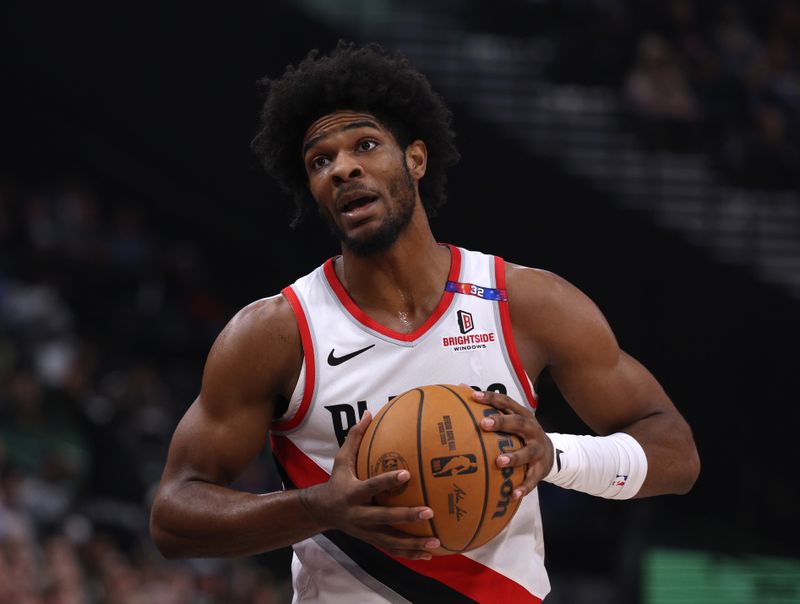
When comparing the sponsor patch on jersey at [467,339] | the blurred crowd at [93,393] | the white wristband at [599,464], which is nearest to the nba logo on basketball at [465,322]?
the sponsor patch on jersey at [467,339]

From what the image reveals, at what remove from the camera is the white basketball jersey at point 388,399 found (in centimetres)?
402

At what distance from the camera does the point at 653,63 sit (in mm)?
11883

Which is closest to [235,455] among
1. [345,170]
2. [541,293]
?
[345,170]

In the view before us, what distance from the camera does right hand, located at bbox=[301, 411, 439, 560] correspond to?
11.1ft

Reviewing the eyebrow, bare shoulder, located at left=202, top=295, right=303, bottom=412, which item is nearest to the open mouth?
the eyebrow

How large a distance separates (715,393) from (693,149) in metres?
2.44

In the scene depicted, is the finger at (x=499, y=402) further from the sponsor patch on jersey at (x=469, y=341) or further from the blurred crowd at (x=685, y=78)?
the blurred crowd at (x=685, y=78)

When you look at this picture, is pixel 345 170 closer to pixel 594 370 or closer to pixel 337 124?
pixel 337 124

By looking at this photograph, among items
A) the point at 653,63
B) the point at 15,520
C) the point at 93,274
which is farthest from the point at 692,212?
the point at 15,520

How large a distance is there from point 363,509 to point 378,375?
709 mm

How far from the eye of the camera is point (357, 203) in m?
4.13

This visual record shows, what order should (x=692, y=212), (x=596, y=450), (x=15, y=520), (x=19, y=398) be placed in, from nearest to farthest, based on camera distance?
(x=596, y=450)
(x=15, y=520)
(x=19, y=398)
(x=692, y=212)

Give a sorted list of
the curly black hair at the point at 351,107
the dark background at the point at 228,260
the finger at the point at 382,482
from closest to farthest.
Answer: the finger at the point at 382,482 → the curly black hair at the point at 351,107 → the dark background at the point at 228,260

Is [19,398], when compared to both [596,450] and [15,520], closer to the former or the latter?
[15,520]
